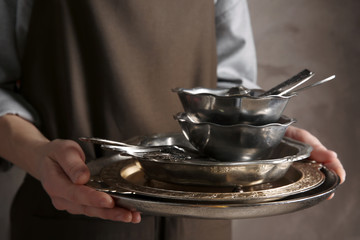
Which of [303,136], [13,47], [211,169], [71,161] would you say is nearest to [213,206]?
[211,169]

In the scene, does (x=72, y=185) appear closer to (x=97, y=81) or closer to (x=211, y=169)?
(x=211, y=169)

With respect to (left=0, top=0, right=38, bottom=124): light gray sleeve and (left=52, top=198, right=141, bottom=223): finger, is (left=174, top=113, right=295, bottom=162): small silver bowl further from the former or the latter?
(left=0, top=0, right=38, bottom=124): light gray sleeve

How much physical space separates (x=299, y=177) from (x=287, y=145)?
0.07 m

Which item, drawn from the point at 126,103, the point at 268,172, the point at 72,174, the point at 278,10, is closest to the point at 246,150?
the point at 268,172

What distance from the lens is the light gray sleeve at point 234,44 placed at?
87cm

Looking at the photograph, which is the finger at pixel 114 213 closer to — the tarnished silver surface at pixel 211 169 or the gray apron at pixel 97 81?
the tarnished silver surface at pixel 211 169

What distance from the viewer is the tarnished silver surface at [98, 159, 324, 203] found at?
0.41 m

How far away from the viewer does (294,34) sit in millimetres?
1169

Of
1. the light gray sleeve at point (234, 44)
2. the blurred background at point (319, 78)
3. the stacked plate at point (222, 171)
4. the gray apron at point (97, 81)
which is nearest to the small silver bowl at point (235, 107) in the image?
the stacked plate at point (222, 171)

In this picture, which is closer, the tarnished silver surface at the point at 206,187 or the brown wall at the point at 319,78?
the tarnished silver surface at the point at 206,187

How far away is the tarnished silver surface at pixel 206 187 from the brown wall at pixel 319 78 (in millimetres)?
677

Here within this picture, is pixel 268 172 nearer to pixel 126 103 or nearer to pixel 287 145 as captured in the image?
pixel 287 145

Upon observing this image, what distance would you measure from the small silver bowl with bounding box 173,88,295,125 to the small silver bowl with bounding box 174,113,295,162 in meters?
0.02

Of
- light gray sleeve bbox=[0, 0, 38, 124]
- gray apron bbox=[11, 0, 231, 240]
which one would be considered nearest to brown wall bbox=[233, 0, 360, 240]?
gray apron bbox=[11, 0, 231, 240]
